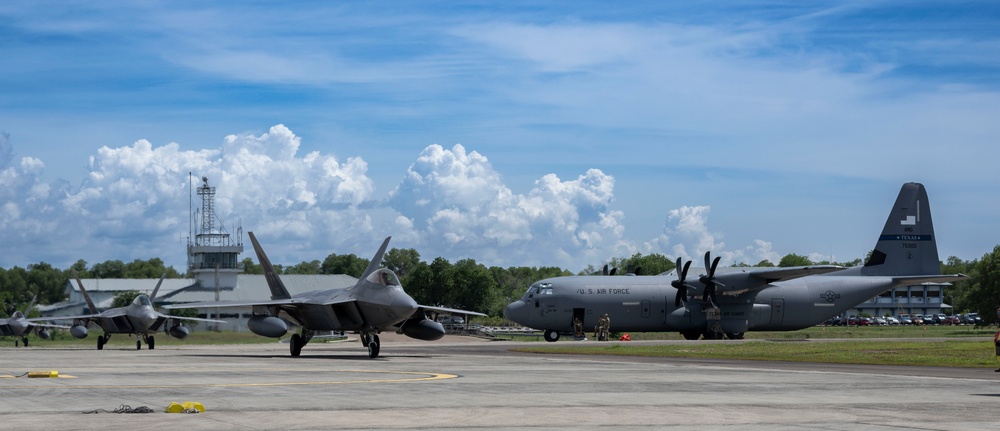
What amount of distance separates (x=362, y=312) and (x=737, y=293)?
29.3 metres

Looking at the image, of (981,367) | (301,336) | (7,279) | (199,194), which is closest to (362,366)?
(301,336)

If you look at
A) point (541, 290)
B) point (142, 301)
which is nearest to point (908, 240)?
point (541, 290)

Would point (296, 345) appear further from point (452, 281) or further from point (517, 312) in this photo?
point (452, 281)

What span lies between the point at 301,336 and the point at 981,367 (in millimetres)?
22428

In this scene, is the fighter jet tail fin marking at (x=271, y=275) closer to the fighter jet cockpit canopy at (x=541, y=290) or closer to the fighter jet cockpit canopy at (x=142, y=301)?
the fighter jet cockpit canopy at (x=142, y=301)

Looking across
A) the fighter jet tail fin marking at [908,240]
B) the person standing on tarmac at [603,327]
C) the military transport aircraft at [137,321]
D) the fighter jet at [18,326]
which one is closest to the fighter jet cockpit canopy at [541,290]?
the person standing on tarmac at [603,327]

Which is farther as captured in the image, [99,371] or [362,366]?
[362,366]

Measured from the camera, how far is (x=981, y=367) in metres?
28.7

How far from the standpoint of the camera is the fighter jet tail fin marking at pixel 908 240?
209 ft

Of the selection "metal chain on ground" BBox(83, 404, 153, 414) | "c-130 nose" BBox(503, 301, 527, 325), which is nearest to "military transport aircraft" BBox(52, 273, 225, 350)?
"c-130 nose" BBox(503, 301, 527, 325)

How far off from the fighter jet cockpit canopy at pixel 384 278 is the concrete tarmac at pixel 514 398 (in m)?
8.34

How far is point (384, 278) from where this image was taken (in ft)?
120

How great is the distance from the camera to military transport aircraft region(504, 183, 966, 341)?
59969 millimetres

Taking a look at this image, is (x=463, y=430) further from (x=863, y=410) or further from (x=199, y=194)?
(x=199, y=194)
